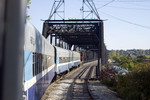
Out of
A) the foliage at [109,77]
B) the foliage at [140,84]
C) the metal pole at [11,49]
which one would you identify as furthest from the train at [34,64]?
the foliage at [109,77]

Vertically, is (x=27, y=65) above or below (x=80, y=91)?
above

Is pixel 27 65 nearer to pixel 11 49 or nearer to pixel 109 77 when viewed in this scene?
pixel 11 49

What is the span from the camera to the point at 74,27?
28.3 m

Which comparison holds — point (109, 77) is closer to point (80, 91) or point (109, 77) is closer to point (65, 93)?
point (80, 91)

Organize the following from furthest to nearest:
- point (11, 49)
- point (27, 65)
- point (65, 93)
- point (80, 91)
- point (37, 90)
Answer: point (80, 91) → point (65, 93) → point (37, 90) → point (27, 65) → point (11, 49)

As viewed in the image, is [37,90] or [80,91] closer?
[37,90]

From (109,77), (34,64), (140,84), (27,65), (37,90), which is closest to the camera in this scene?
(27,65)

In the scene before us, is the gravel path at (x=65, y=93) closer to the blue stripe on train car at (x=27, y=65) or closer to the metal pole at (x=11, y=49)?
the blue stripe on train car at (x=27, y=65)

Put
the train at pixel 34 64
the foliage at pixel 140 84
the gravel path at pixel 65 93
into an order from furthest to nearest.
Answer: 1. the gravel path at pixel 65 93
2. the foliage at pixel 140 84
3. the train at pixel 34 64

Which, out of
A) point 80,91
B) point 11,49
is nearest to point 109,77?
point 80,91

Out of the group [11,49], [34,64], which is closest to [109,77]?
[34,64]

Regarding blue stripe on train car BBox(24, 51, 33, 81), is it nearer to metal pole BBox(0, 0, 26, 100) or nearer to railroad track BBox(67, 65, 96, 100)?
metal pole BBox(0, 0, 26, 100)

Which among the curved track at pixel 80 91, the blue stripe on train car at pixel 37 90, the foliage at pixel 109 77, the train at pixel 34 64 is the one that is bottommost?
the curved track at pixel 80 91

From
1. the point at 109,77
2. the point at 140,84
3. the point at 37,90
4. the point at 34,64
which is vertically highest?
the point at 34,64
